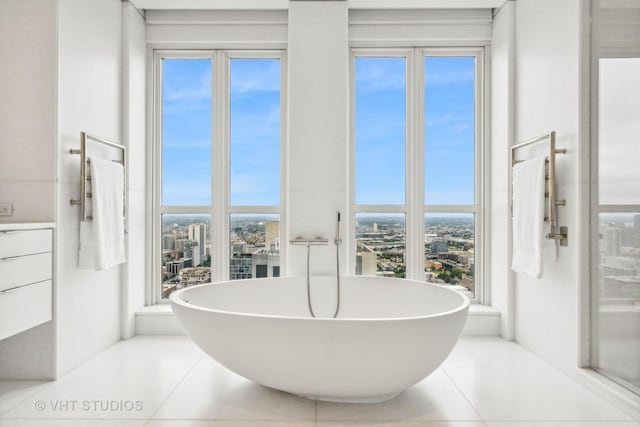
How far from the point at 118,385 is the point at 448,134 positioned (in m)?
3.05

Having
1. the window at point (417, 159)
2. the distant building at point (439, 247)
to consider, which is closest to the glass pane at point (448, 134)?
the window at point (417, 159)

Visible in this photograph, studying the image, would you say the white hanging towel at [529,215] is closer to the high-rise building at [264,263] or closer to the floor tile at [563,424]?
the floor tile at [563,424]

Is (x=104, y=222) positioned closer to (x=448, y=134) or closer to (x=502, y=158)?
(x=448, y=134)

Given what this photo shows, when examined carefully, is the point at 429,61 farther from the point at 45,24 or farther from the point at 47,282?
the point at 47,282

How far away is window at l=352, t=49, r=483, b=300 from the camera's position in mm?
3389

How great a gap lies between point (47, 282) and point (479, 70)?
3555 millimetres

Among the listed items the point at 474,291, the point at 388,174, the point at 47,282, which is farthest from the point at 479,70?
the point at 47,282

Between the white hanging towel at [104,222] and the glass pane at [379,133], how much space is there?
1860mm

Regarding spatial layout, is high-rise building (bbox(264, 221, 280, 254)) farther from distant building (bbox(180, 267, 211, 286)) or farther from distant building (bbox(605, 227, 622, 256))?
distant building (bbox(605, 227, 622, 256))

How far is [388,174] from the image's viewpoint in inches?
134

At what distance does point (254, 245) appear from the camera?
343 centimetres

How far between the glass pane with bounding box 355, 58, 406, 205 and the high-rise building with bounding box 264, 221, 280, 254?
0.76 metres

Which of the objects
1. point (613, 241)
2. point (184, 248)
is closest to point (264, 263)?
point (184, 248)

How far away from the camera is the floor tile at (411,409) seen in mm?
1823
